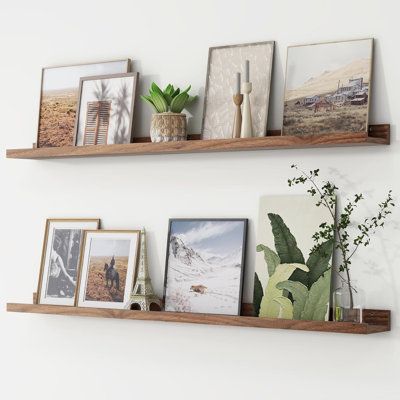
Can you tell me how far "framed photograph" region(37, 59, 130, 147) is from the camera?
3.19 meters

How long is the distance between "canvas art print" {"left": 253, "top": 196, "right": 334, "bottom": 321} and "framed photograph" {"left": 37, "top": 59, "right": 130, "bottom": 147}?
0.80m

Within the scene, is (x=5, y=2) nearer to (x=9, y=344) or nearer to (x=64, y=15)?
(x=64, y=15)

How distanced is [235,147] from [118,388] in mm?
948

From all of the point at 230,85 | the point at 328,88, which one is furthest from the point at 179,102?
the point at 328,88

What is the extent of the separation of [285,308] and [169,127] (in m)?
0.69

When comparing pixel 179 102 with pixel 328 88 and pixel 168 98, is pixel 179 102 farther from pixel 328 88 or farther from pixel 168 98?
pixel 328 88

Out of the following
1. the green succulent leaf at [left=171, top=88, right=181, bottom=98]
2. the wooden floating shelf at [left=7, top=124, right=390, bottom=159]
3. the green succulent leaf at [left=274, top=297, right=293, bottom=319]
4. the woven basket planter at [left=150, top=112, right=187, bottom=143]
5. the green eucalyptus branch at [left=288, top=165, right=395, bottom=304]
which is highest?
the green succulent leaf at [left=171, top=88, right=181, bottom=98]

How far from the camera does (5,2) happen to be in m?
3.44

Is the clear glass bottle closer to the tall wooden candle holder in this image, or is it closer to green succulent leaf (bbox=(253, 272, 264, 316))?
green succulent leaf (bbox=(253, 272, 264, 316))

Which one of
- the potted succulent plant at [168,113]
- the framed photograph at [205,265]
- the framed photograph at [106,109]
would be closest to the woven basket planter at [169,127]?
the potted succulent plant at [168,113]

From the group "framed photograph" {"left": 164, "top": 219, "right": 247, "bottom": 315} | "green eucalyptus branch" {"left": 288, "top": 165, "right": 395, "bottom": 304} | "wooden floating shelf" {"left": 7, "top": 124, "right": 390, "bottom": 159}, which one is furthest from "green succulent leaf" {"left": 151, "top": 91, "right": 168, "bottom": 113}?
"green eucalyptus branch" {"left": 288, "top": 165, "right": 395, "bottom": 304}

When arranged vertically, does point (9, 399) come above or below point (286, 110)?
below

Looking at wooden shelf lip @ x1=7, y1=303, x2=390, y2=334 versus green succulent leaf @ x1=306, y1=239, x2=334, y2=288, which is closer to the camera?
wooden shelf lip @ x1=7, y1=303, x2=390, y2=334

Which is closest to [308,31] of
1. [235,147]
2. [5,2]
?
[235,147]
